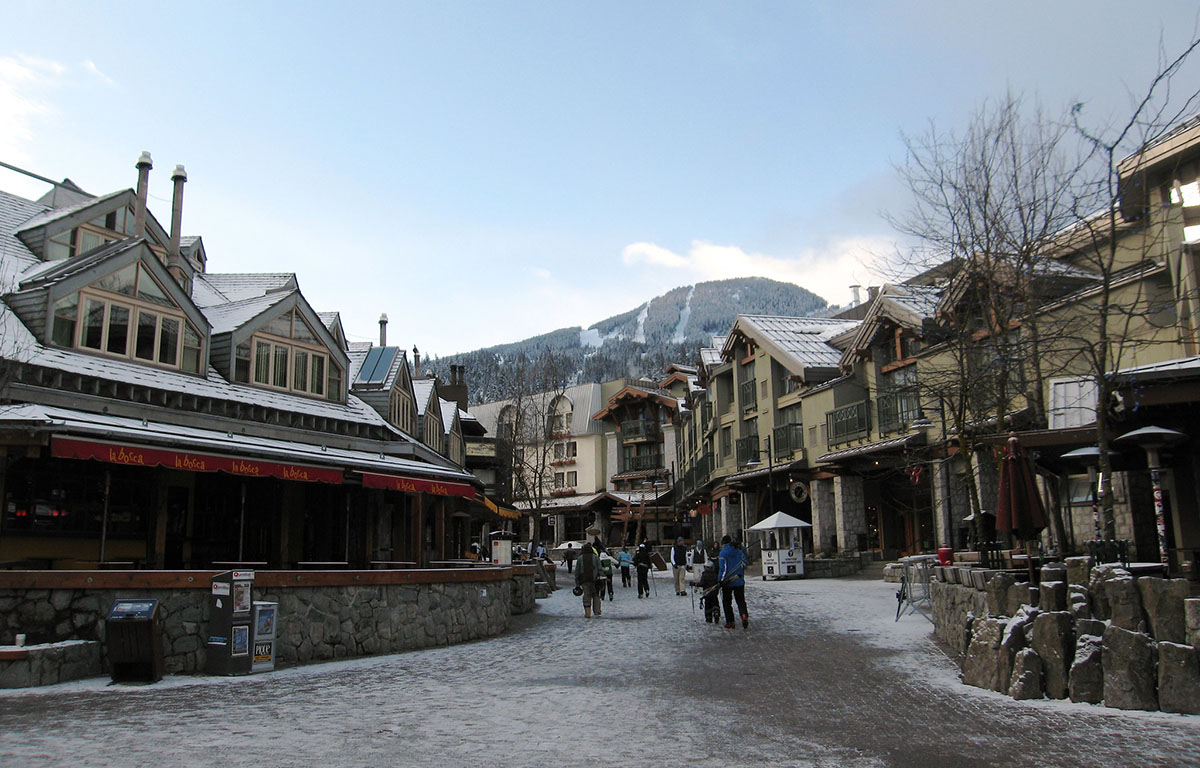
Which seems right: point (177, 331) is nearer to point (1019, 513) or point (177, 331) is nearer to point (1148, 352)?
point (1019, 513)

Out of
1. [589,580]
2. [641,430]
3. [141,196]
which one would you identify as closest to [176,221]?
[141,196]

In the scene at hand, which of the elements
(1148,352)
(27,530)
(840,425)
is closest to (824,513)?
(840,425)

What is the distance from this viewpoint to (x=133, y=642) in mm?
10734

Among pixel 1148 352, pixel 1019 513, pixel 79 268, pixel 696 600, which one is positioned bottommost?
pixel 696 600

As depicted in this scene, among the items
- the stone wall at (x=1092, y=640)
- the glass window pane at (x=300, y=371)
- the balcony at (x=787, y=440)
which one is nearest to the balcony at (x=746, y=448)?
the balcony at (x=787, y=440)

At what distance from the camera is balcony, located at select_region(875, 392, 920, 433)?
29578 mm

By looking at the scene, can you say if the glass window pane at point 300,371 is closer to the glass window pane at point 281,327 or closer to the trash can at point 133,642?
the glass window pane at point 281,327

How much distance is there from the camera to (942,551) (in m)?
17.3

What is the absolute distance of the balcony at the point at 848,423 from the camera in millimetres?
32125

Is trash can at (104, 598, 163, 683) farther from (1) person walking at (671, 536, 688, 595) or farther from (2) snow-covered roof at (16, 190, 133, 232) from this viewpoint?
(1) person walking at (671, 536, 688, 595)

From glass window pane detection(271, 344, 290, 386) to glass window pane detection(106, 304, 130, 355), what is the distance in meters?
3.68

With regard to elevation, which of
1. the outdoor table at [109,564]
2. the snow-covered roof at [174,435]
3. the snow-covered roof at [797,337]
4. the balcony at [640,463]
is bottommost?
the outdoor table at [109,564]

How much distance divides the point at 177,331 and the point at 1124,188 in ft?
56.6

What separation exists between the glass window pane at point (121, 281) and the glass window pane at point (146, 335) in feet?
1.87
